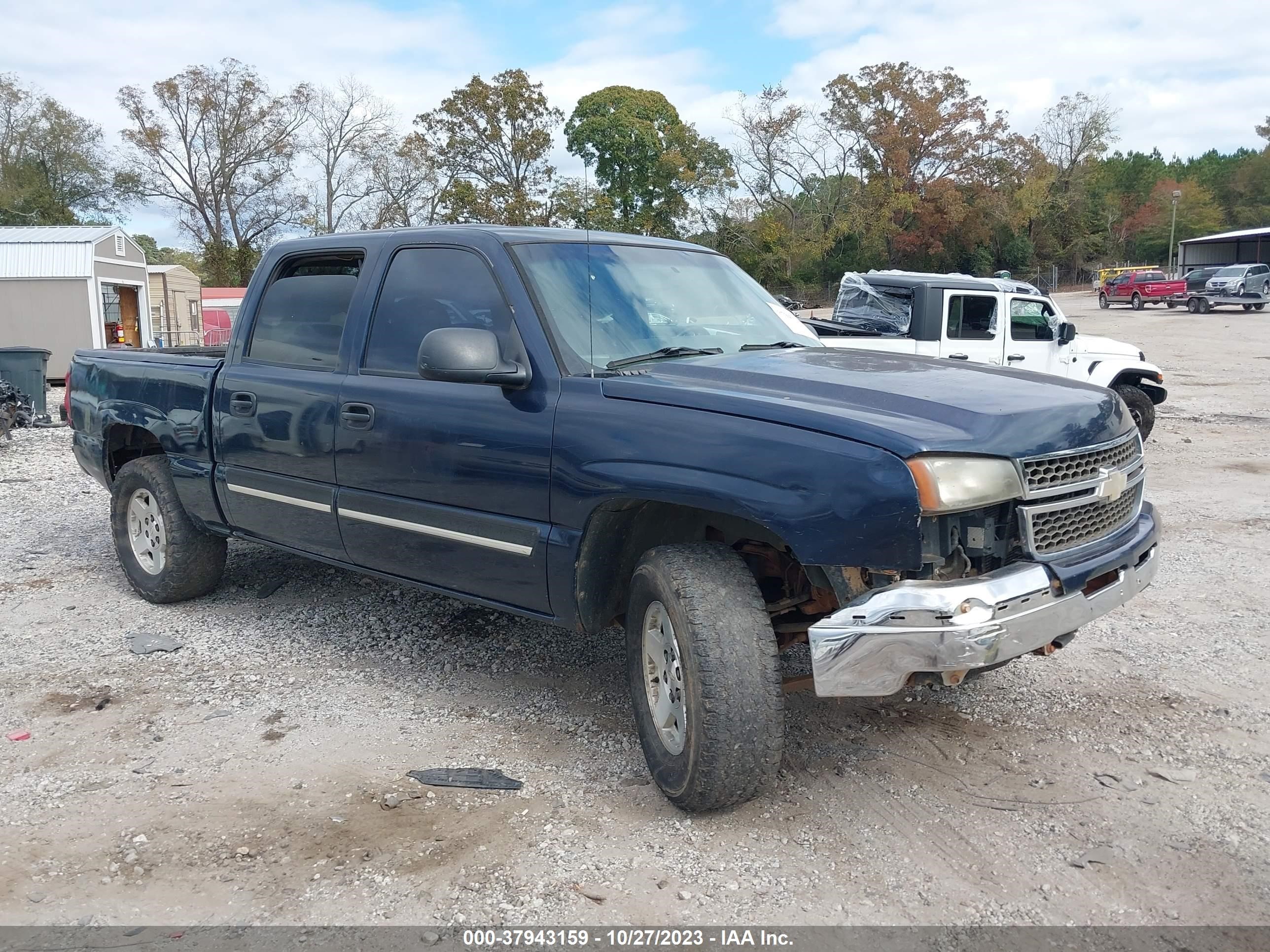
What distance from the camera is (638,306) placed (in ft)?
12.9

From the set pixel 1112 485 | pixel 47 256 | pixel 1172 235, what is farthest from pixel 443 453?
pixel 1172 235

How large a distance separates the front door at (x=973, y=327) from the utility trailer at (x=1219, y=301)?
32.7 m

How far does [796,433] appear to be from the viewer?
291 cm

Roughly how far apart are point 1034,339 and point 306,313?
8.94 m

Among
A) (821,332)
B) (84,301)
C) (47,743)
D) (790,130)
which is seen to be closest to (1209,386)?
(821,332)

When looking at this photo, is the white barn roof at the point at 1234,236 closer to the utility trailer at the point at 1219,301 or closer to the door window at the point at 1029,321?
the utility trailer at the point at 1219,301

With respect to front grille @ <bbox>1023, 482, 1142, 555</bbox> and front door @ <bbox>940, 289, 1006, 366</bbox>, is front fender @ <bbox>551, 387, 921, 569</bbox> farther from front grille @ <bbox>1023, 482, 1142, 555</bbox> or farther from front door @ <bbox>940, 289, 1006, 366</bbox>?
front door @ <bbox>940, 289, 1006, 366</bbox>

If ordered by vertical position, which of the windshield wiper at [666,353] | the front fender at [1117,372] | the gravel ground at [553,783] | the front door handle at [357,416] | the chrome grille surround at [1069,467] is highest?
the windshield wiper at [666,353]

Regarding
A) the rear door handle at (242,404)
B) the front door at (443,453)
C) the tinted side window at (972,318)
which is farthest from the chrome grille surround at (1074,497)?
the tinted side window at (972,318)

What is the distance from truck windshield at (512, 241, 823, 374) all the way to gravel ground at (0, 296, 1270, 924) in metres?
1.51

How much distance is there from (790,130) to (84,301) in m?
31.5

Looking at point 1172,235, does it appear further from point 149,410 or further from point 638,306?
point 149,410

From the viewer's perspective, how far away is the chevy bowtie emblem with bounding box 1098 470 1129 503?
317 cm

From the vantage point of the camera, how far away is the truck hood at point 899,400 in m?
2.87
